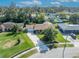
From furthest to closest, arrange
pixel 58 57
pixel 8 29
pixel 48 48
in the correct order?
pixel 8 29, pixel 48 48, pixel 58 57

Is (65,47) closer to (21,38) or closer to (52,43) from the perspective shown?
(52,43)

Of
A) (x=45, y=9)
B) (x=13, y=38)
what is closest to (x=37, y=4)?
(x=45, y=9)

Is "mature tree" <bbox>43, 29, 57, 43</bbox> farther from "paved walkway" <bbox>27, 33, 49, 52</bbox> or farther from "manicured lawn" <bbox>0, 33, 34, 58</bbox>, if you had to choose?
"manicured lawn" <bbox>0, 33, 34, 58</bbox>

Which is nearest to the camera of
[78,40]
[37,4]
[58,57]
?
[58,57]

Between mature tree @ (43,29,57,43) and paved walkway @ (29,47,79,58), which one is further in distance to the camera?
mature tree @ (43,29,57,43)

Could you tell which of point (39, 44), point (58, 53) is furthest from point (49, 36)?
point (58, 53)

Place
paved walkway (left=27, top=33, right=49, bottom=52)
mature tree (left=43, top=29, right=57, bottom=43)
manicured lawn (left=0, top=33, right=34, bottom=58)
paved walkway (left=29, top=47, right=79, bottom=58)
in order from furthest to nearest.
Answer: mature tree (left=43, top=29, right=57, bottom=43), paved walkway (left=27, top=33, right=49, bottom=52), manicured lawn (left=0, top=33, right=34, bottom=58), paved walkway (left=29, top=47, right=79, bottom=58)

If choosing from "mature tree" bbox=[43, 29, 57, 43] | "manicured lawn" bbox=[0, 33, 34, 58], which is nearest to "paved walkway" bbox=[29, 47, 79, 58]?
"manicured lawn" bbox=[0, 33, 34, 58]

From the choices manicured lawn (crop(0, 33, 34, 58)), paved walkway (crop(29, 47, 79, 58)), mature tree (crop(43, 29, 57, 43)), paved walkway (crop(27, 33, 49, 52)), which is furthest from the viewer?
mature tree (crop(43, 29, 57, 43))

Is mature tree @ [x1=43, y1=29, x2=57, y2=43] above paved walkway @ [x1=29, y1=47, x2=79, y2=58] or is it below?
above
